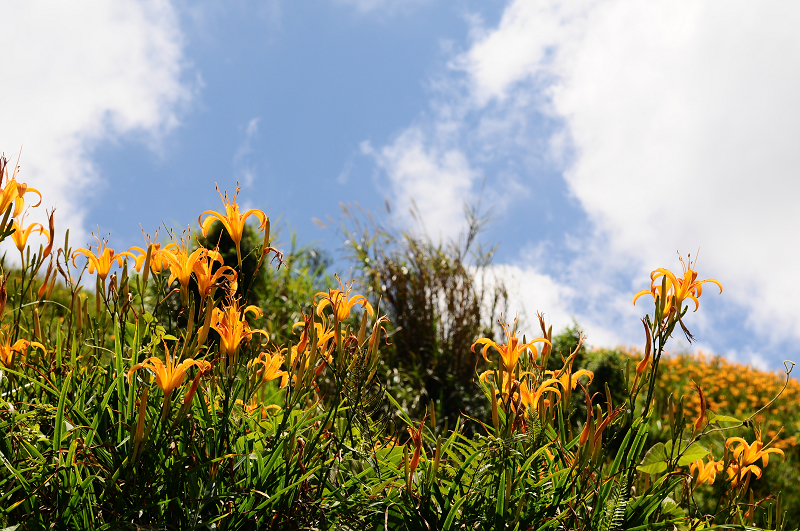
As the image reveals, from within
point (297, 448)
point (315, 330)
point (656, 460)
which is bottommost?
point (297, 448)

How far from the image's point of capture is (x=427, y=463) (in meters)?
1.54

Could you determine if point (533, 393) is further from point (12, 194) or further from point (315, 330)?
point (12, 194)

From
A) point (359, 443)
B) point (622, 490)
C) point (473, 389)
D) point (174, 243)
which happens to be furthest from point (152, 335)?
point (473, 389)

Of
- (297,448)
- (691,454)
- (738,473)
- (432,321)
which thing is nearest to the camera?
(297,448)

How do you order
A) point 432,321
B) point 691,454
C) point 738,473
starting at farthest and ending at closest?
point 432,321 < point 738,473 < point 691,454

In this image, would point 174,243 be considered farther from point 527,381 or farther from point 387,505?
point 527,381

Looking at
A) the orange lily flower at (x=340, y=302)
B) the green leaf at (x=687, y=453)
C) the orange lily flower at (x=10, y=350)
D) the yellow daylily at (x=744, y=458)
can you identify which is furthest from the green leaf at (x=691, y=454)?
the orange lily flower at (x=10, y=350)

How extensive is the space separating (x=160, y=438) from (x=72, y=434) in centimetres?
29

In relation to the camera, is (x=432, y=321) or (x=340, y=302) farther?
(x=432, y=321)

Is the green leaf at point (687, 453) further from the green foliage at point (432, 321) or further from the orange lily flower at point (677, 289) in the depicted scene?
the green foliage at point (432, 321)

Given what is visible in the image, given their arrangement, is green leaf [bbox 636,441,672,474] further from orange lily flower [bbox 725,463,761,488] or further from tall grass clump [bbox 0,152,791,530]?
orange lily flower [bbox 725,463,761,488]

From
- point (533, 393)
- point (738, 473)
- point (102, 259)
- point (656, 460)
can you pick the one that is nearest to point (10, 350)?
point (102, 259)

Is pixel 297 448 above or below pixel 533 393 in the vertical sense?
below

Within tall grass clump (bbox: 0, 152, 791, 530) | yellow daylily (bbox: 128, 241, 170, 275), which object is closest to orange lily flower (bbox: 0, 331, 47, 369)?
tall grass clump (bbox: 0, 152, 791, 530)
